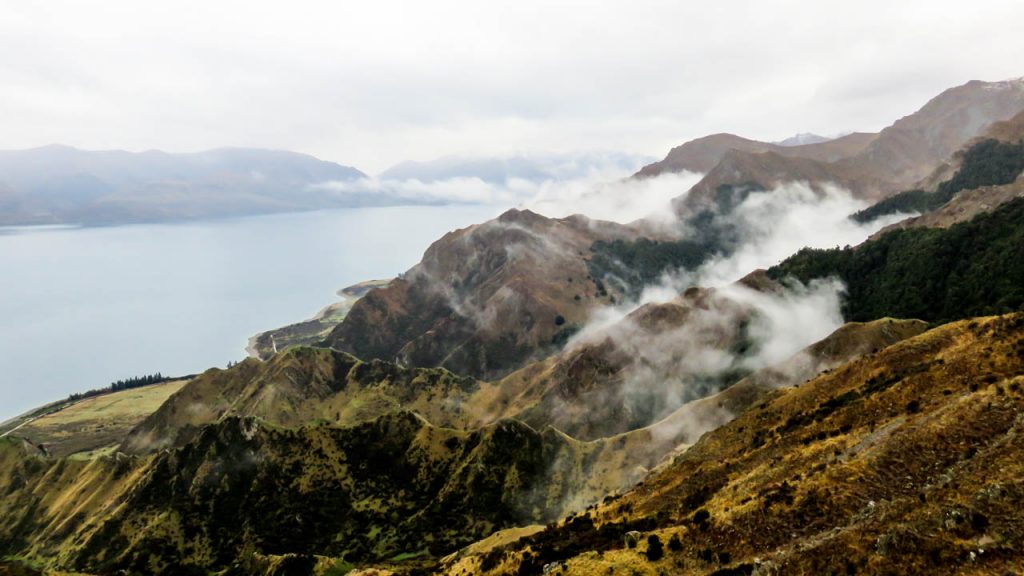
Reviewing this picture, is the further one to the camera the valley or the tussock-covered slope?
the tussock-covered slope

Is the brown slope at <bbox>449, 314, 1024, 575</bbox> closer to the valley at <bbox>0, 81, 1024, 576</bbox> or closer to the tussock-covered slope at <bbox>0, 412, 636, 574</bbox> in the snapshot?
the valley at <bbox>0, 81, 1024, 576</bbox>

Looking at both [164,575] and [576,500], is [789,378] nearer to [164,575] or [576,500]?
Answer: [576,500]

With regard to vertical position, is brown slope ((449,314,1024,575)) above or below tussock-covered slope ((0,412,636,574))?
above

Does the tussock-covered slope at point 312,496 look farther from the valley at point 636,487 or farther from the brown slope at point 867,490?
the brown slope at point 867,490

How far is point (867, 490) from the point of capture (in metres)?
41.5

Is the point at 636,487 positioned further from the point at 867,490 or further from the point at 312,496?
the point at 312,496

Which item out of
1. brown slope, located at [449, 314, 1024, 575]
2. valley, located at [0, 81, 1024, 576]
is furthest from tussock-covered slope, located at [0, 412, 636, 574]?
brown slope, located at [449, 314, 1024, 575]

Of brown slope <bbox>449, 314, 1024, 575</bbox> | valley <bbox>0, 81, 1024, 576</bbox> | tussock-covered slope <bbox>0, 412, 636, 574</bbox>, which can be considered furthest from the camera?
tussock-covered slope <bbox>0, 412, 636, 574</bbox>

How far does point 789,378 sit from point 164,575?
537 ft

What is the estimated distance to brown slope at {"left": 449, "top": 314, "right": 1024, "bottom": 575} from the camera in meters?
32.3

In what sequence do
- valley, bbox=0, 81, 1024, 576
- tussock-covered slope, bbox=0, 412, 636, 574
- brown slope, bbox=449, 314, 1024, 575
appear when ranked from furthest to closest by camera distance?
tussock-covered slope, bbox=0, 412, 636, 574 → valley, bbox=0, 81, 1024, 576 → brown slope, bbox=449, 314, 1024, 575

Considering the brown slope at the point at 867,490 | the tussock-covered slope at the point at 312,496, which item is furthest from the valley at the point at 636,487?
the tussock-covered slope at the point at 312,496

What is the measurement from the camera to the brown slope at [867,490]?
106ft

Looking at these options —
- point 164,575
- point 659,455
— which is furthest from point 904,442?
point 164,575
